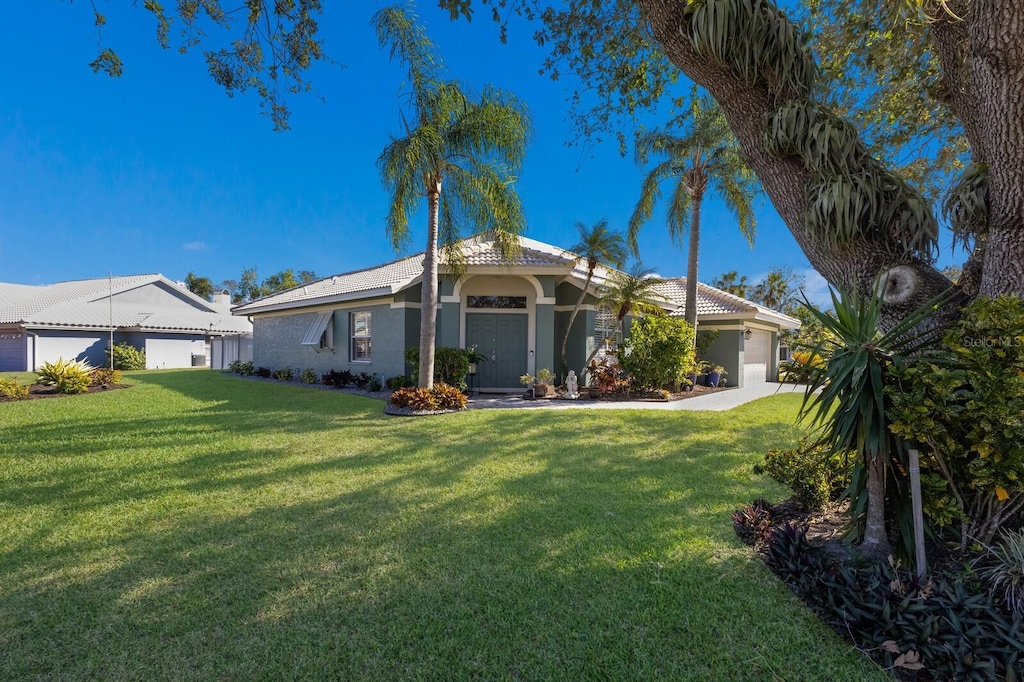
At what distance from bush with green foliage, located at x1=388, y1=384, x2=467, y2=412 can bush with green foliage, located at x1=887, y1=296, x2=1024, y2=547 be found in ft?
30.6

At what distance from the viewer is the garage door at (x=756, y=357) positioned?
20.2m

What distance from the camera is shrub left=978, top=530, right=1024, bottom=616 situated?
2.62 metres

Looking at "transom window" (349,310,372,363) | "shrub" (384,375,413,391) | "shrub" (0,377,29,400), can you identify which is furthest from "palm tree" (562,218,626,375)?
"shrub" (0,377,29,400)

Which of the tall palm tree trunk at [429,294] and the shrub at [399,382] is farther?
the shrub at [399,382]

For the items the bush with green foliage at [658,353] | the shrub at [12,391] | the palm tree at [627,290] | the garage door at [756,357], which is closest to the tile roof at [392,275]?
the palm tree at [627,290]

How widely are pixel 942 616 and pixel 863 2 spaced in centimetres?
768

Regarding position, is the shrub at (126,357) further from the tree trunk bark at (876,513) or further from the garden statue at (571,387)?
the tree trunk bark at (876,513)

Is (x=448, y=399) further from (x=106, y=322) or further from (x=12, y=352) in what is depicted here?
(x=12, y=352)

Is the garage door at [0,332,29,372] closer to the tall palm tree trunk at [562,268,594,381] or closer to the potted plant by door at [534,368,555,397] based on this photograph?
the potted plant by door at [534,368,555,397]

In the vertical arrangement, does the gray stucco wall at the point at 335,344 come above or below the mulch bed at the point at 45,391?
above

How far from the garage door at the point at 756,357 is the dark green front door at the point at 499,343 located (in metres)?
11.3

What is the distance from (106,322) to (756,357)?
38.0 meters

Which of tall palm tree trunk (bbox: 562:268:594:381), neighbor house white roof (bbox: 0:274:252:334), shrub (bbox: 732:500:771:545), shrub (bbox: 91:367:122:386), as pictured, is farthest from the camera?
neighbor house white roof (bbox: 0:274:252:334)

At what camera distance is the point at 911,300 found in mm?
3354
